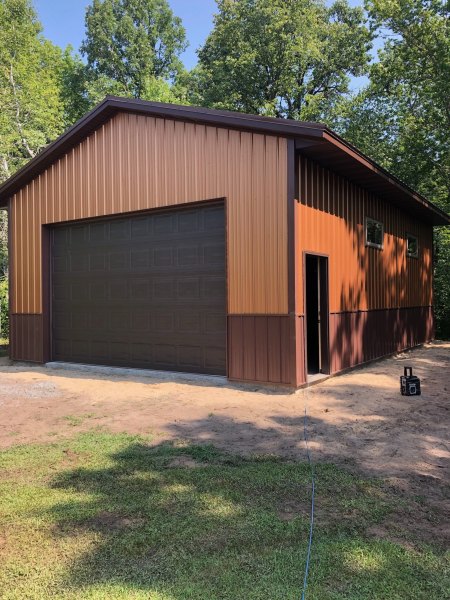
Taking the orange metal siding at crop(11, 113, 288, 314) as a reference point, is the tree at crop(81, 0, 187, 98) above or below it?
above

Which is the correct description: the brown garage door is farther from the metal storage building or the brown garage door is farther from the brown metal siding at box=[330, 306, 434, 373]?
the brown metal siding at box=[330, 306, 434, 373]

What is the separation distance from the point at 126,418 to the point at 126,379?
10.2ft

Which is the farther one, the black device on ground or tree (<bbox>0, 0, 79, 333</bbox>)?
tree (<bbox>0, 0, 79, 333</bbox>)

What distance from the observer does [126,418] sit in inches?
231

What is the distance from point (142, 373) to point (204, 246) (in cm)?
276

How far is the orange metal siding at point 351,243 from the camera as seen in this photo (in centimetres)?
799

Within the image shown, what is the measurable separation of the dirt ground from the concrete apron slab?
11cm

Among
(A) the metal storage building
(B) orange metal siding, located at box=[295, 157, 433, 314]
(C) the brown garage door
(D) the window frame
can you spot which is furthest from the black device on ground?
(D) the window frame

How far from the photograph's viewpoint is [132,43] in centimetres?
3453

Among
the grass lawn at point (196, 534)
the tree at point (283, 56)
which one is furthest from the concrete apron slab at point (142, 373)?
the tree at point (283, 56)

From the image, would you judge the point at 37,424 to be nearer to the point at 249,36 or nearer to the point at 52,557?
the point at 52,557

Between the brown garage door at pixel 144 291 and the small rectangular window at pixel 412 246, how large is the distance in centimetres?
724

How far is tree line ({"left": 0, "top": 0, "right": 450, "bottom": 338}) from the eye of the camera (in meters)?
17.2

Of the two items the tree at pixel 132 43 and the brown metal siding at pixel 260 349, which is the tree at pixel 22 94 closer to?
the tree at pixel 132 43
